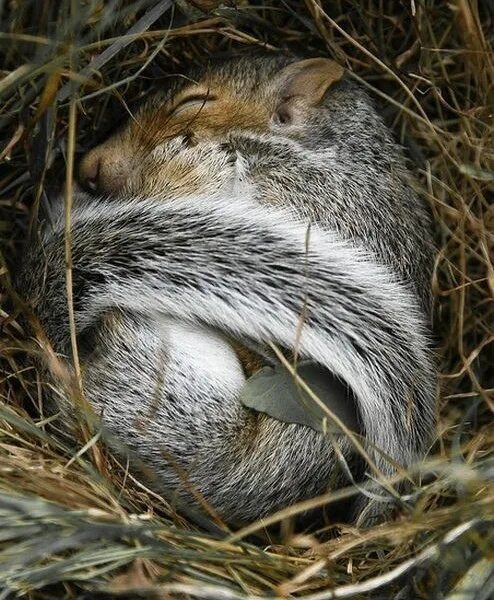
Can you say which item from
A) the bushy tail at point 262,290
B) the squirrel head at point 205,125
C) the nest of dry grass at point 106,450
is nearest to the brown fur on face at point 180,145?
the squirrel head at point 205,125

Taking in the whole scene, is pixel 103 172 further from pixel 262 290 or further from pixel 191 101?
pixel 262 290

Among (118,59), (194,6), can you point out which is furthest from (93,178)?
(194,6)

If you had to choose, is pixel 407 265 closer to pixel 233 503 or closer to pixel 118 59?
pixel 233 503

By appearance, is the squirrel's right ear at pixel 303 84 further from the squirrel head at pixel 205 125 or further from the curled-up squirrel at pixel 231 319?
the curled-up squirrel at pixel 231 319

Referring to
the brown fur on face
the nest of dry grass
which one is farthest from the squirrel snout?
the nest of dry grass

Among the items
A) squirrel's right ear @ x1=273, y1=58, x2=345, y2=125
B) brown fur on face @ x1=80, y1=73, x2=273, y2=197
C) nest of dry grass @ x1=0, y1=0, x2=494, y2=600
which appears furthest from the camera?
squirrel's right ear @ x1=273, y1=58, x2=345, y2=125

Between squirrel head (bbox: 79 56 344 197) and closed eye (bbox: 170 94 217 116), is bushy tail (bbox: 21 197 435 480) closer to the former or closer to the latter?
squirrel head (bbox: 79 56 344 197)

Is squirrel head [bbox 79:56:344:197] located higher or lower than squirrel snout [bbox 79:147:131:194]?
higher
